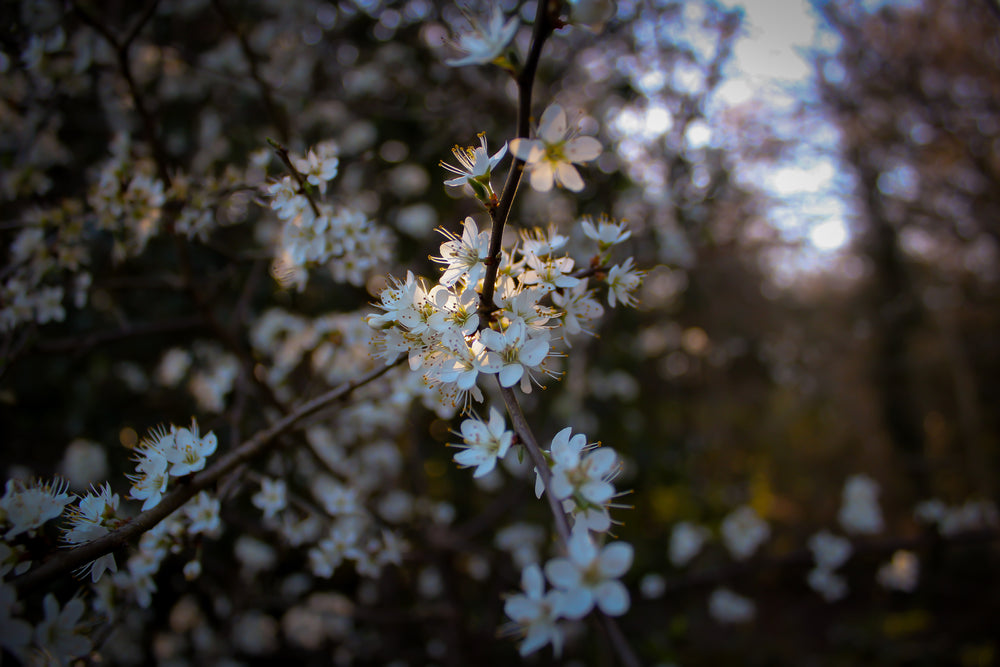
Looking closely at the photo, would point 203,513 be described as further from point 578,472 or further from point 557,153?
point 557,153

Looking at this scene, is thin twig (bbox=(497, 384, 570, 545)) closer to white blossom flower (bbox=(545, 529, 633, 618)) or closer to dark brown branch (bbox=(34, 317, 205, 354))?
white blossom flower (bbox=(545, 529, 633, 618))

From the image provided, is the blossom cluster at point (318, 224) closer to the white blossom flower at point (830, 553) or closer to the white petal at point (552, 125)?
the white petal at point (552, 125)

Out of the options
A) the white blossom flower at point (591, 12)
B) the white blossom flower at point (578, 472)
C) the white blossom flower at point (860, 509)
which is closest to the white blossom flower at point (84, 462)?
the white blossom flower at point (578, 472)

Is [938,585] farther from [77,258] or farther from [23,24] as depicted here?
[23,24]

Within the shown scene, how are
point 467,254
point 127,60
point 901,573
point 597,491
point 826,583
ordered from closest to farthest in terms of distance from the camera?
point 597,491 < point 467,254 < point 127,60 < point 826,583 < point 901,573

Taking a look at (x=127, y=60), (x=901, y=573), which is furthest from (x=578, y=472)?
(x=901, y=573)

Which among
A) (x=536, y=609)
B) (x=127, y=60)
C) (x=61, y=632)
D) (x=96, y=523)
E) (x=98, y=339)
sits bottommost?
(x=98, y=339)
